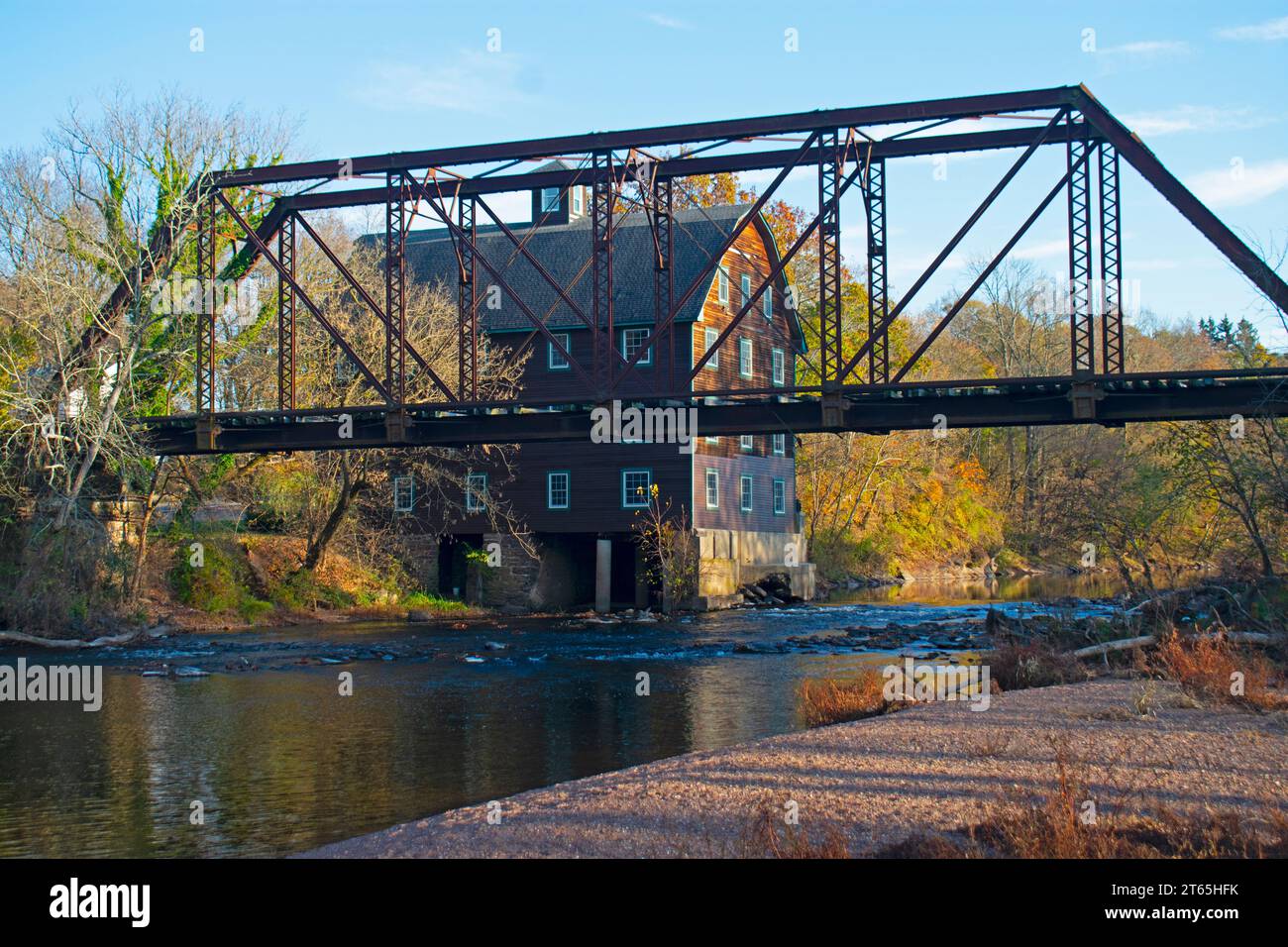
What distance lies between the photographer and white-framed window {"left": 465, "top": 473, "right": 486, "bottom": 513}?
50.4m

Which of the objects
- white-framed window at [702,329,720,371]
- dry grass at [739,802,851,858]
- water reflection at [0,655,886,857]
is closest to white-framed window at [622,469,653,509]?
white-framed window at [702,329,720,371]

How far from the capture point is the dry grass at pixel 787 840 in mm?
10305

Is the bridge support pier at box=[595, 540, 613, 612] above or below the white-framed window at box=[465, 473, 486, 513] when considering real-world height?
below

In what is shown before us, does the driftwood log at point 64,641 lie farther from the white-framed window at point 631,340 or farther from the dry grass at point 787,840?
the dry grass at point 787,840

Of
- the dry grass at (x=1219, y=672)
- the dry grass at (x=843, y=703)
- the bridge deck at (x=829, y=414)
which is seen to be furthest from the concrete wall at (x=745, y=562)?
the dry grass at (x=1219, y=672)

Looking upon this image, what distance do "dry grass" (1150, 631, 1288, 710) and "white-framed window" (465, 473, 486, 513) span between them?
3181cm

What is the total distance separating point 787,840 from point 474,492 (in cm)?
3952

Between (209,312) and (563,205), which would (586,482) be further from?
(209,312)

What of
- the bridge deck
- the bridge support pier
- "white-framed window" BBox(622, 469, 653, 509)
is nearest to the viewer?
the bridge deck

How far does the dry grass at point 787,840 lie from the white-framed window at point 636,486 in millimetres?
38214

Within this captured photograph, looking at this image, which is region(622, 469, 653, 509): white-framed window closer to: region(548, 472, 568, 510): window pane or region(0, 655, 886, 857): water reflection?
region(548, 472, 568, 510): window pane

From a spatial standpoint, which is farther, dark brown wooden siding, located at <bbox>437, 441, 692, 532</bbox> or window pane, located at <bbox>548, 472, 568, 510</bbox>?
window pane, located at <bbox>548, 472, 568, 510</bbox>

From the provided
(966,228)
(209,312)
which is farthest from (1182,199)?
(209,312)

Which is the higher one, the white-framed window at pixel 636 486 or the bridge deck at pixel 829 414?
the bridge deck at pixel 829 414
